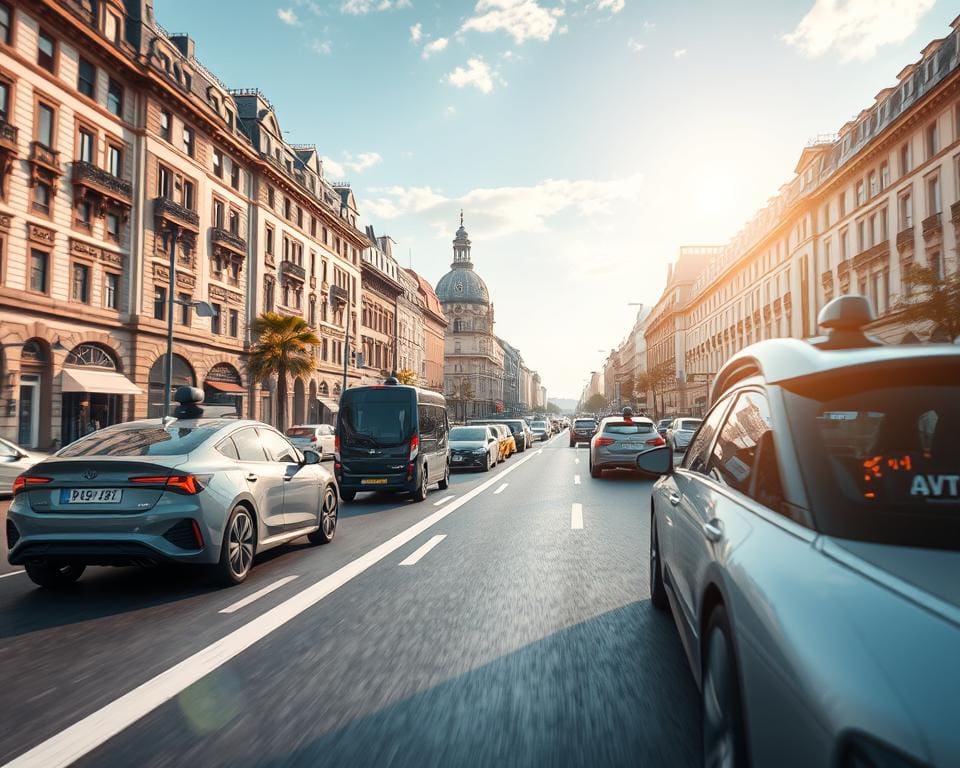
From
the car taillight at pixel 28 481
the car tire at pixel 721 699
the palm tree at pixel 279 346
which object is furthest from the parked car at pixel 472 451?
the car tire at pixel 721 699

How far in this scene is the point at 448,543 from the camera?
28.2 feet

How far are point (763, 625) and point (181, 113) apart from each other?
122 ft

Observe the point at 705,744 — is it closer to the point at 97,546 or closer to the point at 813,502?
the point at 813,502

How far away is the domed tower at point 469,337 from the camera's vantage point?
146m

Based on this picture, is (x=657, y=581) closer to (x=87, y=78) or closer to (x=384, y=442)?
(x=384, y=442)

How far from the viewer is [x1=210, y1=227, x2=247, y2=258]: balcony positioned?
122ft

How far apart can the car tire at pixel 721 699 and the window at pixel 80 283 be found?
2953 cm

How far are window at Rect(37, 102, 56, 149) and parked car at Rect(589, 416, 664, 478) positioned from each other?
21121mm

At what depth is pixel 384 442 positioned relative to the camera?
47.7 ft

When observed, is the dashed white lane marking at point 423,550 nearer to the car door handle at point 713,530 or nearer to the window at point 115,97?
the car door handle at point 713,530

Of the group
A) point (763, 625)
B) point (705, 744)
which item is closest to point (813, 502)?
point (763, 625)

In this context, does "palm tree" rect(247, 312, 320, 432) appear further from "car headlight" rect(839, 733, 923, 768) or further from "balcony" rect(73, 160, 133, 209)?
"car headlight" rect(839, 733, 923, 768)

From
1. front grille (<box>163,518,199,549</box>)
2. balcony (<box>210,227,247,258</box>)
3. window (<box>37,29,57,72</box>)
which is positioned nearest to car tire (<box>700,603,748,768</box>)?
front grille (<box>163,518,199,549</box>)

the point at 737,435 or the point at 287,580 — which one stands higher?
the point at 737,435
